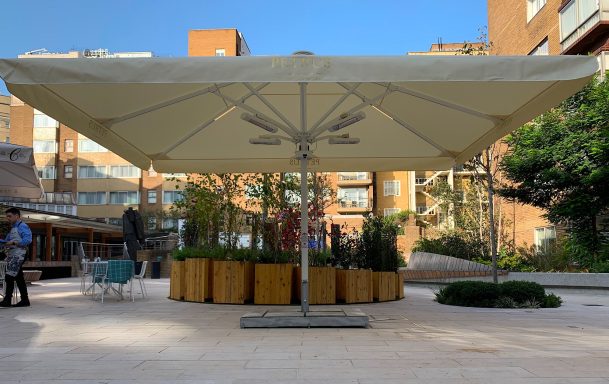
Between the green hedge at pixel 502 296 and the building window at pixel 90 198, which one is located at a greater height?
the building window at pixel 90 198

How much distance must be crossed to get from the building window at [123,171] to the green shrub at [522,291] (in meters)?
55.9

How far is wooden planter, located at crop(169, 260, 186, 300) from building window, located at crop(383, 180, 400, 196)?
49.2 metres

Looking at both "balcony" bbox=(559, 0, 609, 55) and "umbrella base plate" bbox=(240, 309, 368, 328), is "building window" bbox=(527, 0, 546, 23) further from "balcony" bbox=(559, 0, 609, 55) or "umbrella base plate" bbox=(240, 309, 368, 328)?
"umbrella base plate" bbox=(240, 309, 368, 328)

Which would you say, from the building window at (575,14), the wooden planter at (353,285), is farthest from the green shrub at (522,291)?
the building window at (575,14)

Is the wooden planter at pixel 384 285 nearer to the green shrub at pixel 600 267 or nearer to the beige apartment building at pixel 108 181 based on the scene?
the green shrub at pixel 600 267

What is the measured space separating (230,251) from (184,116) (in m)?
3.18

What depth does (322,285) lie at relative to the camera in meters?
10.3

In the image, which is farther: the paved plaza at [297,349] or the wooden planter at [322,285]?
the wooden planter at [322,285]

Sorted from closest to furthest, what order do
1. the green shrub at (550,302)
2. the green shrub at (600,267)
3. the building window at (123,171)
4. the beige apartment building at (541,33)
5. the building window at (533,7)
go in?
the green shrub at (550,302) → the green shrub at (600,267) → the beige apartment building at (541,33) → the building window at (533,7) → the building window at (123,171)

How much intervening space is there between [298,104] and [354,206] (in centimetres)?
5151

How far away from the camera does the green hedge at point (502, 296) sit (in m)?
10.6

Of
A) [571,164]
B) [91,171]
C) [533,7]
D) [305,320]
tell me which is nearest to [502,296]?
[305,320]

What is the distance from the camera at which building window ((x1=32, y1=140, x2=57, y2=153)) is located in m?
63.3

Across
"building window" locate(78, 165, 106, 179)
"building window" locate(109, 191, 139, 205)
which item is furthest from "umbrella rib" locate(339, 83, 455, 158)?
"building window" locate(78, 165, 106, 179)
